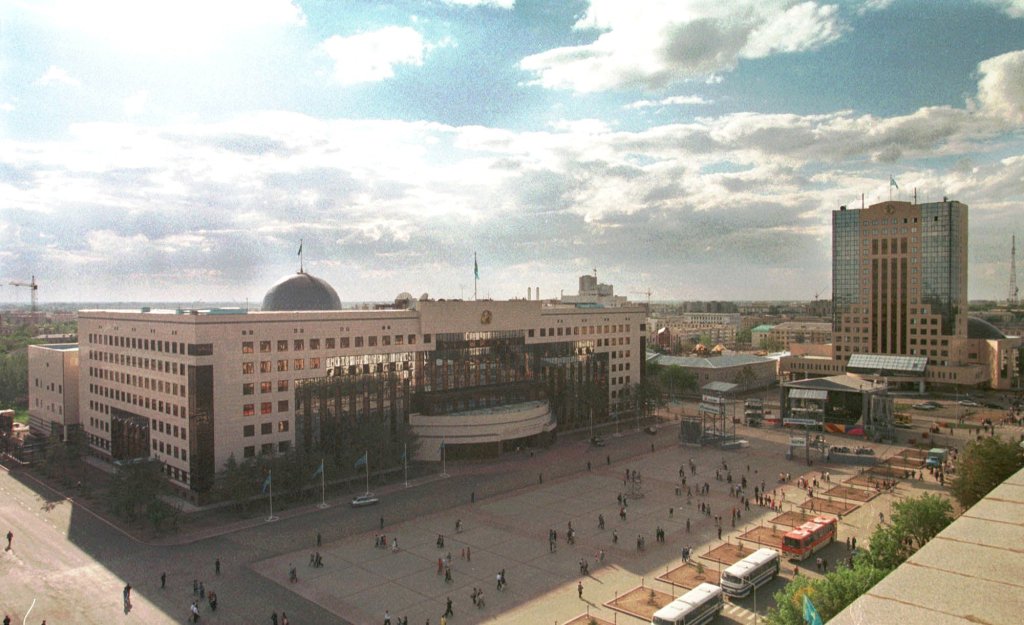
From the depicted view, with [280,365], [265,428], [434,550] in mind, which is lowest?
[434,550]

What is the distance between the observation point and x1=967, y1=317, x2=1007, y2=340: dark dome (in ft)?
538

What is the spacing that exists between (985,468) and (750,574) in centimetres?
2550

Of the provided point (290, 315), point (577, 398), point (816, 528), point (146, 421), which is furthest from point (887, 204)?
point (146, 421)

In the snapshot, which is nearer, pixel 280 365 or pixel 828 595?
pixel 828 595

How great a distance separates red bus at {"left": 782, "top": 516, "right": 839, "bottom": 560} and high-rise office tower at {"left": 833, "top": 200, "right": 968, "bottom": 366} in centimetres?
11496

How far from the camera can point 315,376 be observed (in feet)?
263

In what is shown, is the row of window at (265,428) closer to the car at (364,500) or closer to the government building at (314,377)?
the government building at (314,377)

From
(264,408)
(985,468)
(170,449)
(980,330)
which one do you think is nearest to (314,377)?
(264,408)

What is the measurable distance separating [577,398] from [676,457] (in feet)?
69.7

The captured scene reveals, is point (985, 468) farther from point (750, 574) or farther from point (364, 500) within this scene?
point (364, 500)

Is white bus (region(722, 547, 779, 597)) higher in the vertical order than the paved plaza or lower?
higher

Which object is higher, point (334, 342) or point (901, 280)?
point (901, 280)

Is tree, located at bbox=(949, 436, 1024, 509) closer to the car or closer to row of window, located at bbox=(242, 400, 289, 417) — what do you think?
the car

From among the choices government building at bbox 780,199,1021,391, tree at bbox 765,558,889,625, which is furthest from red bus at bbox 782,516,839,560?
government building at bbox 780,199,1021,391
